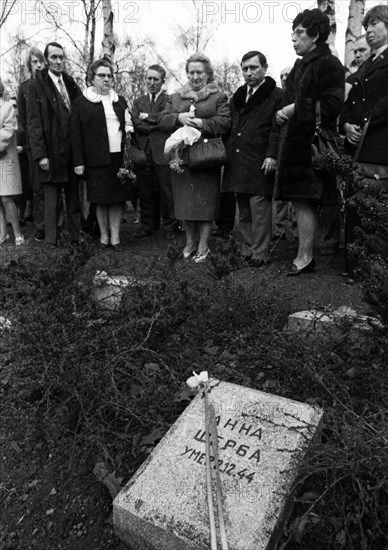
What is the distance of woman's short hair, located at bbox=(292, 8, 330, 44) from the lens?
13.3 feet

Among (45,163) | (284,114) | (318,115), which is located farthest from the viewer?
(45,163)

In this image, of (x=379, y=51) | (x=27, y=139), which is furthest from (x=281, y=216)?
(x=27, y=139)

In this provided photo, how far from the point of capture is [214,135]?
4965 millimetres

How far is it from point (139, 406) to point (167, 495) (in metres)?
0.65

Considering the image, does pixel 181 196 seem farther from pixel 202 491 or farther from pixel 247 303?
pixel 202 491

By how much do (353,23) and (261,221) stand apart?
4587 mm

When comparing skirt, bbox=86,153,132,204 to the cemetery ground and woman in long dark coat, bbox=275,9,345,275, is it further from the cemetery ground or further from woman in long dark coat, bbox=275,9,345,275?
the cemetery ground

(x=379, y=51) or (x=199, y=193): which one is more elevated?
(x=379, y=51)

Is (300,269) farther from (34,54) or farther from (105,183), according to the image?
(34,54)

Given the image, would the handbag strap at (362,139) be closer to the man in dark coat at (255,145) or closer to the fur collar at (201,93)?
the man in dark coat at (255,145)

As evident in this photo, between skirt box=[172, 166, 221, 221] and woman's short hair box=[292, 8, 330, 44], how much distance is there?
4.93ft

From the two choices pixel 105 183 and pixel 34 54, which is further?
pixel 34 54

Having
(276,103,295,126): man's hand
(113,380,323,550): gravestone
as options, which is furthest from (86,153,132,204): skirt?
(113,380,323,550): gravestone

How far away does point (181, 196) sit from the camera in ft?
16.9
